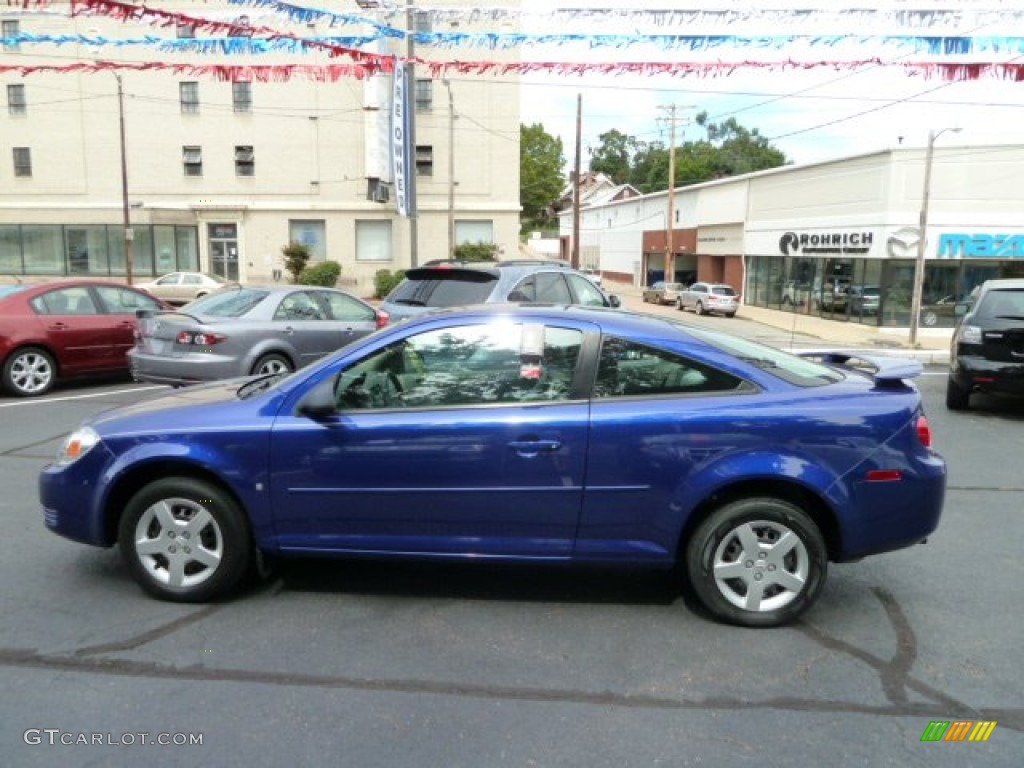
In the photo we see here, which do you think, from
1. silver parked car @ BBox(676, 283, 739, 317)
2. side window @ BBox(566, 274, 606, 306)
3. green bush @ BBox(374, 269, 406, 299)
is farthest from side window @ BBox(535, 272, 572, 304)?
silver parked car @ BBox(676, 283, 739, 317)

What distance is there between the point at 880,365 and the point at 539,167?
83963 millimetres

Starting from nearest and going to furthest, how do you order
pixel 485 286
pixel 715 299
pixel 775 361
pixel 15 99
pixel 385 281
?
pixel 775 361, pixel 485 286, pixel 385 281, pixel 15 99, pixel 715 299

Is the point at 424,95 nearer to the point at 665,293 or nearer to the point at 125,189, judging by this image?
the point at 125,189

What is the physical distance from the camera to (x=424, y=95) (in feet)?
117

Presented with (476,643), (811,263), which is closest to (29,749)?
(476,643)

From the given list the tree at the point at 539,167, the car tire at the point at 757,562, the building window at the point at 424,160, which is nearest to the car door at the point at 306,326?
the car tire at the point at 757,562

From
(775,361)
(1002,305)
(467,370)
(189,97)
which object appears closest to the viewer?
(467,370)

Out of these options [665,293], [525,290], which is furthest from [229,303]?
[665,293]

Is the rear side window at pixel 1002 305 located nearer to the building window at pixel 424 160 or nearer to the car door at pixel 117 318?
the car door at pixel 117 318

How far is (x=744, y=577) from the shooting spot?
13.0ft

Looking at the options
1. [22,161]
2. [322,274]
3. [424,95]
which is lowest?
[322,274]

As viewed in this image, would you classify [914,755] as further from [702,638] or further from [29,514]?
[29,514]

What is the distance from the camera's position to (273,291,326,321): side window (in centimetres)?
1012

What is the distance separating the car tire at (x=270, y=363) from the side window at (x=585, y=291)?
3519 mm
